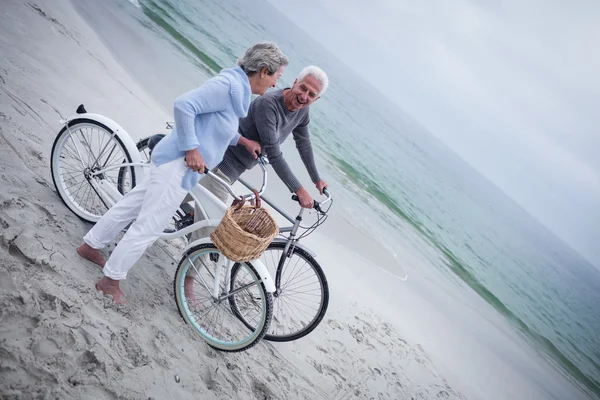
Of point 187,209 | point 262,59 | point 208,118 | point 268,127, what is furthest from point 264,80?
point 187,209

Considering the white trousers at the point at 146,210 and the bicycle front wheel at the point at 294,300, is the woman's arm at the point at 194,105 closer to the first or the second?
the white trousers at the point at 146,210

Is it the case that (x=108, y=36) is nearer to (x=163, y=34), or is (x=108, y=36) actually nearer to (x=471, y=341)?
(x=163, y=34)

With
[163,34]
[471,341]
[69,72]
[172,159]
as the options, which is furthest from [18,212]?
[163,34]

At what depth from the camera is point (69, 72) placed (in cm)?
588

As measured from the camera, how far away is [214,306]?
10.1 feet

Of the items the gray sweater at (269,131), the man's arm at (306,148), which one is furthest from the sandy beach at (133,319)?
the man's arm at (306,148)

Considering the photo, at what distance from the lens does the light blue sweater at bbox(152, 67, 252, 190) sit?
2.24 meters

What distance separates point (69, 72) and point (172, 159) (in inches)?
185

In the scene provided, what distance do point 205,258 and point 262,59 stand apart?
1.60m

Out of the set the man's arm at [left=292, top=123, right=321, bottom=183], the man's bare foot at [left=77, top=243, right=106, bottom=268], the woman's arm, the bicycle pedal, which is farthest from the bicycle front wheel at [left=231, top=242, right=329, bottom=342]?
the woman's arm

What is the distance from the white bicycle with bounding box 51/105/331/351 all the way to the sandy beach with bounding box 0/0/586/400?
0.56ft

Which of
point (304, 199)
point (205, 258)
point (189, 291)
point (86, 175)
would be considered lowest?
point (189, 291)

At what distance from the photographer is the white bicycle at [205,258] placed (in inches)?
Answer: 111

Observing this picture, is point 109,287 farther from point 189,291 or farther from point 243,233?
point 243,233
